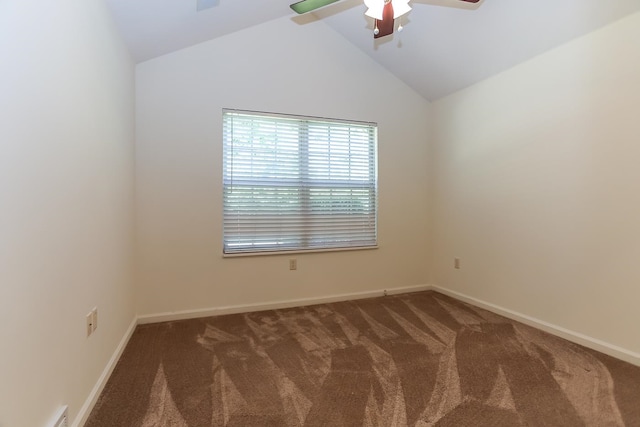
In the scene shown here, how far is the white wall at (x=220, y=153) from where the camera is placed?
2.70 m

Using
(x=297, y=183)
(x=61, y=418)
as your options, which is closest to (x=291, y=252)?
(x=297, y=183)

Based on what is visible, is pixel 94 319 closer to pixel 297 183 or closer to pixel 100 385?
pixel 100 385

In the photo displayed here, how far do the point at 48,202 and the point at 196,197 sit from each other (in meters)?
1.65

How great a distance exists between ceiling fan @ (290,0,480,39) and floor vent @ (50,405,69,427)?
2.43m

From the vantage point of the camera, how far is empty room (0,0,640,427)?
1.29 meters

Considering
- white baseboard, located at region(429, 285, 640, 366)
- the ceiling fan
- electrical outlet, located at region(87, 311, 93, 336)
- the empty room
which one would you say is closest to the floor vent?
the empty room

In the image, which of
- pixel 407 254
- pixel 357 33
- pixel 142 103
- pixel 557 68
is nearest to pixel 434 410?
pixel 407 254

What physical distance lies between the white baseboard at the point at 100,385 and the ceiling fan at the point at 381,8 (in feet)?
8.28

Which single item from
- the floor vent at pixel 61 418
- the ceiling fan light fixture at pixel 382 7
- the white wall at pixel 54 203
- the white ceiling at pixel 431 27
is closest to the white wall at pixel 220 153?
the white ceiling at pixel 431 27

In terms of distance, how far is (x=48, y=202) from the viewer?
3.82ft

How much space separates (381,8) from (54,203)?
2015 millimetres

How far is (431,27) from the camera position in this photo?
272cm

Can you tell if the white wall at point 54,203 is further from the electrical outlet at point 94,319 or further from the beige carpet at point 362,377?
the beige carpet at point 362,377

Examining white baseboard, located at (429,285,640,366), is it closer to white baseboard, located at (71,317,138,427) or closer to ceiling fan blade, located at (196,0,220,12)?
white baseboard, located at (71,317,138,427)
